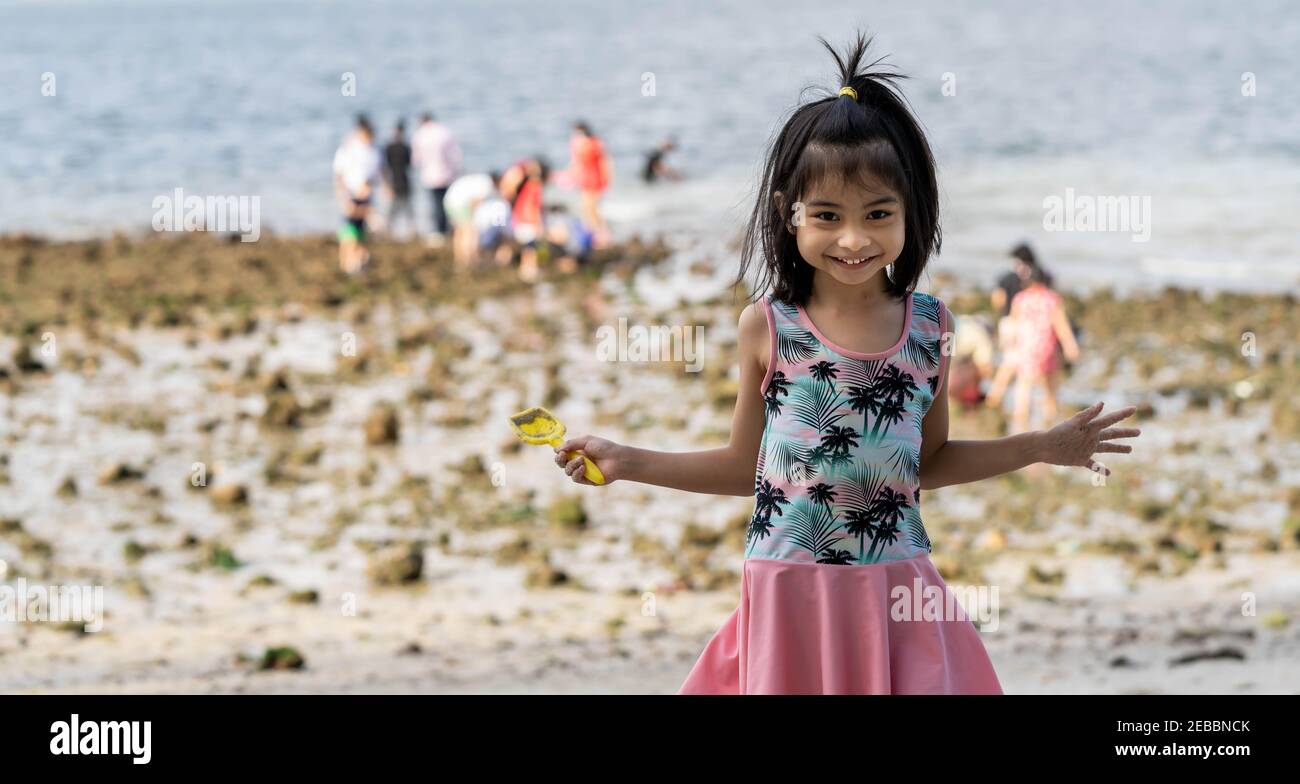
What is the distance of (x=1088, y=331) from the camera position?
45.8 feet

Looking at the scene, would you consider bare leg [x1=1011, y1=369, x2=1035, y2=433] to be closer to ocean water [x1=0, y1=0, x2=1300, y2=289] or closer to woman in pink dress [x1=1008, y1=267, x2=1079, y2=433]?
woman in pink dress [x1=1008, y1=267, x2=1079, y2=433]

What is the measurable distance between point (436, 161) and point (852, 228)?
16.4 meters

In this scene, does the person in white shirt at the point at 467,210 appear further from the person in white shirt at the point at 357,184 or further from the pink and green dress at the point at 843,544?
the pink and green dress at the point at 843,544

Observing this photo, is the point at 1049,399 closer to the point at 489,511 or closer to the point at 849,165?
the point at 489,511

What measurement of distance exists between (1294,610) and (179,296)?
38.7ft

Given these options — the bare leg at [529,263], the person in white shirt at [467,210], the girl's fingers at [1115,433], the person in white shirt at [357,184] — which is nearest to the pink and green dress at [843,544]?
the girl's fingers at [1115,433]

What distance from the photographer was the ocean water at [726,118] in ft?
72.0

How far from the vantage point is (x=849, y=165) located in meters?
3.03

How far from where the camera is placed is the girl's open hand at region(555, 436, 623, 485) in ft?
10.5

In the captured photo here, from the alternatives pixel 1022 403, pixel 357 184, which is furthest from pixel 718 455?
pixel 357 184

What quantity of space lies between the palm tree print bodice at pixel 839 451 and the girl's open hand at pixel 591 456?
0.32 meters

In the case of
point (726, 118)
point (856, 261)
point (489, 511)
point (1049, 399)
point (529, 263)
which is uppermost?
point (726, 118)

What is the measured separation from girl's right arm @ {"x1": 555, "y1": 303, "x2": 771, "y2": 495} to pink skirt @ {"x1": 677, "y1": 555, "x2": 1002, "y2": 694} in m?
0.24

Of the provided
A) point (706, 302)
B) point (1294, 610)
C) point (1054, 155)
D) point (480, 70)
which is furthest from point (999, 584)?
point (480, 70)
